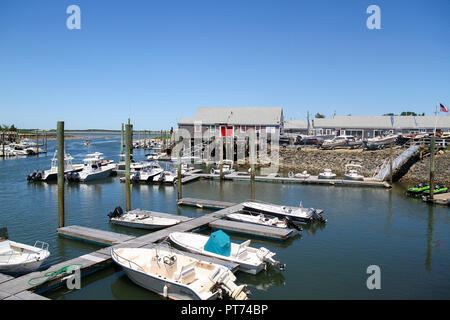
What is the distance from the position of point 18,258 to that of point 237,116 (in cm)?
5237

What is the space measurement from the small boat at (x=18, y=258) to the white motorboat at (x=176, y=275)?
3101mm

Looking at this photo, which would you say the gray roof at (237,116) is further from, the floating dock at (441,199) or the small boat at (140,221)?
the small boat at (140,221)

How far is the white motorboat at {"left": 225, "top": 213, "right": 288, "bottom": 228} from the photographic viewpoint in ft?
71.4

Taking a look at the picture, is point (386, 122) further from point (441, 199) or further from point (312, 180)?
point (441, 199)

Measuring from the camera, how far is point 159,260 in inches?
558

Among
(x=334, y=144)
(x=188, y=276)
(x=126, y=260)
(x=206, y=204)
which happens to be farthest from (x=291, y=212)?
(x=334, y=144)

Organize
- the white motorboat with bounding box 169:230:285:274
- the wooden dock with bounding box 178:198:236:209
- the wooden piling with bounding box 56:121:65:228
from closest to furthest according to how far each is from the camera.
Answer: the white motorboat with bounding box 169:230:285:274 < the wooden piling with bounding box 56:121:65:228 < the wooden dock with bounding box 178:198:236:209

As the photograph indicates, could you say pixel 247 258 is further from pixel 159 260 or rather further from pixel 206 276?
pixel 159 260

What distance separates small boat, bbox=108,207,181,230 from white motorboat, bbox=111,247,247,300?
Answer: 237 inches

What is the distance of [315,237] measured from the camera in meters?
21.1

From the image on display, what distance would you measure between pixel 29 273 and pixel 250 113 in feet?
176

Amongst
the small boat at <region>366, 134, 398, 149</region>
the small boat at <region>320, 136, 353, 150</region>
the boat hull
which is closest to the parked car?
the small boat at <region>320, 136, 353, 150</region>

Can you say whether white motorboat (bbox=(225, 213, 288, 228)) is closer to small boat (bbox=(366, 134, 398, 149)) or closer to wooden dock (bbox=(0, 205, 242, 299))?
wooden dock (bbox=(0, 205, 242, 299))
